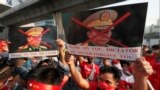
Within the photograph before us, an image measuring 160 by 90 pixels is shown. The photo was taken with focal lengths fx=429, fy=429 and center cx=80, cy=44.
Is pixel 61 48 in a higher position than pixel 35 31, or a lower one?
lower

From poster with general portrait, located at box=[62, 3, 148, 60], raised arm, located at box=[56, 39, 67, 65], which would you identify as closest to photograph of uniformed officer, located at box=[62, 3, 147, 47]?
poster with general portrait, located at box=[62, 3, 148, 60]

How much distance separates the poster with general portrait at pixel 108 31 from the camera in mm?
4207

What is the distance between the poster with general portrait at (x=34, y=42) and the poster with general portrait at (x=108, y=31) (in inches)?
68.9

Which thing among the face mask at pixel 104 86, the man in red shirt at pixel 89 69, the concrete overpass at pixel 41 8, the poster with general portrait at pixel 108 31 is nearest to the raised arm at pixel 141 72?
the poster with general portrait at pixel 108 31

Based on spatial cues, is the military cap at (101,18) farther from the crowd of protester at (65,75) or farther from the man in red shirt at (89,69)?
the man in red shirt at (89,69)

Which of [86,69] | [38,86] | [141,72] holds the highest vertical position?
[141,72]

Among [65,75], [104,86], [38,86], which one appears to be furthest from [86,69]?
[38,86]

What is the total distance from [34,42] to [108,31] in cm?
260

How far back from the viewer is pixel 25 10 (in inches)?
1315

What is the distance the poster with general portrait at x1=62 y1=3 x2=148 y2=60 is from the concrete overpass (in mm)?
14709

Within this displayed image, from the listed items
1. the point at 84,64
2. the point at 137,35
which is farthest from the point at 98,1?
the point at 137,35

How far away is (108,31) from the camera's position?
14.9 ft

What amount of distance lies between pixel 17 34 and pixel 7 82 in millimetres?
1802

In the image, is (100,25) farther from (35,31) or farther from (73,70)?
(35,31)
